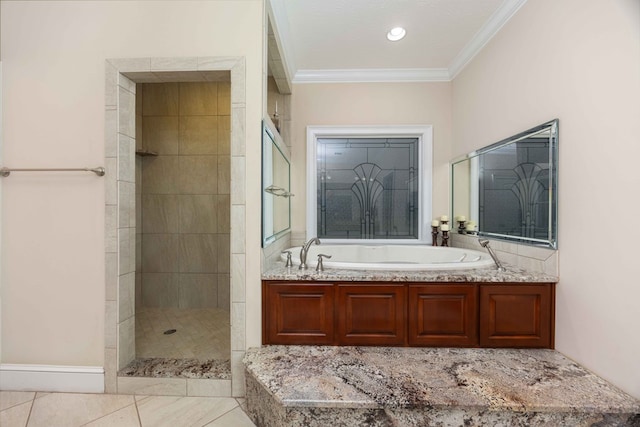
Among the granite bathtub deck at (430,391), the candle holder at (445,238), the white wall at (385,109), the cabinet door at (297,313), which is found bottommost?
the granite bathtub deck at (430,391)

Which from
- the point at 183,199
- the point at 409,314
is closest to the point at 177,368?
the point at 409,314

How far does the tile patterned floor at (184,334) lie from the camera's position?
2.13 meters

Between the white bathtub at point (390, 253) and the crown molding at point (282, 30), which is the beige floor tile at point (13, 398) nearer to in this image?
the white bathtub at point (390, 253)

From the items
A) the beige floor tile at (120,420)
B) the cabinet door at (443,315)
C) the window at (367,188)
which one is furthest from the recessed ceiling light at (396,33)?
the beige floor tile at (120,420)

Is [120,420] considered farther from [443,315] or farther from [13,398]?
[443,315]

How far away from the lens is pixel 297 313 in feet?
5.89

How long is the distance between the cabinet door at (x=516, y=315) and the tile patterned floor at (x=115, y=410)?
4.82 feet

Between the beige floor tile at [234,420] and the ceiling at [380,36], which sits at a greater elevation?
the ceiling at [380,36]

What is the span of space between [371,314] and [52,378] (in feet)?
6.56

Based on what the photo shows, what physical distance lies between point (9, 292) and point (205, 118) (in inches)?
82.9

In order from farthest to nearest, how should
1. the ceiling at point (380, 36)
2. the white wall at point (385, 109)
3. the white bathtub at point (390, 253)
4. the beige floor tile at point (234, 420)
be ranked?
the white wall at point (385, 109)
the white bathtub at point (390, 253)
the ceiling at point (380, 36)
the beige floor tile at point (234, 420)

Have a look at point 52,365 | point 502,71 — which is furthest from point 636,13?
point 52,365

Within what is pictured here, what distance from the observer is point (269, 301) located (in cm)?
180

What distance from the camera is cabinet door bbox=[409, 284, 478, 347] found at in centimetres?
177
